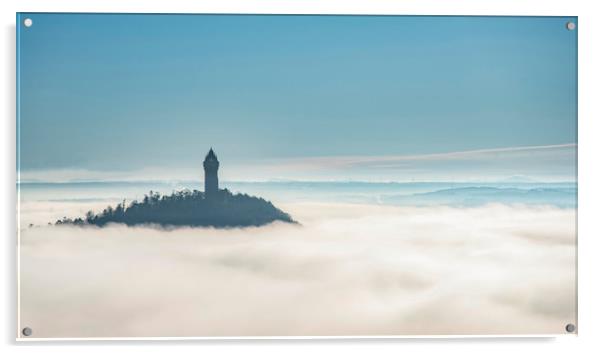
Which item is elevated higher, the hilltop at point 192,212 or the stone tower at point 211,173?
the stone tower at point 211,173

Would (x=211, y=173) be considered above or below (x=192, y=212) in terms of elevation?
above

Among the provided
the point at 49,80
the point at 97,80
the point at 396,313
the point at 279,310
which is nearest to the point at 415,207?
the point at 396,313

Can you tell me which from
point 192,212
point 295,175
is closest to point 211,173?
point 192,212

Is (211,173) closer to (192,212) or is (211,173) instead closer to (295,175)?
(192,212)

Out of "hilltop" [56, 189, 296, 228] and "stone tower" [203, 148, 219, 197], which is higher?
"stone tower" [203, 148, 219, 197]

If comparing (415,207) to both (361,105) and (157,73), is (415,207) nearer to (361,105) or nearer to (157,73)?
(361,105)
